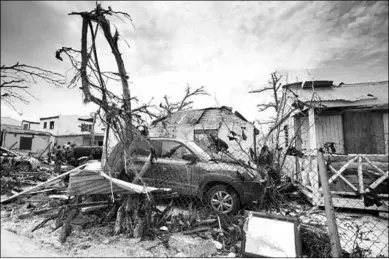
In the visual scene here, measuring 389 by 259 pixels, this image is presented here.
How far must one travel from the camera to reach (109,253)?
2570mm

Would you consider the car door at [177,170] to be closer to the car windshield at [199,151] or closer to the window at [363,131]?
the car windshield at [199,151]

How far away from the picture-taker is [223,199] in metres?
4.45

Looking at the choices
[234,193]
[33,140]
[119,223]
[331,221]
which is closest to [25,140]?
[33,140]

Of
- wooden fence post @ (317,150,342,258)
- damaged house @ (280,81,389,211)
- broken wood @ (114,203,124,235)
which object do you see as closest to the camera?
wooden fence post @ (317,150,342,258)

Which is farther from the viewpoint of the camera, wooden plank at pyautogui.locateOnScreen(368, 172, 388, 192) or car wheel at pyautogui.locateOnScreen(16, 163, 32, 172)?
car wheel at pyautogui.locateOnScreen(16, 163, 32, 172)

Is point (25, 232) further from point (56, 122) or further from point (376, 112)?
point (56, 122)

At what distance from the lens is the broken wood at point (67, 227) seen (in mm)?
2904

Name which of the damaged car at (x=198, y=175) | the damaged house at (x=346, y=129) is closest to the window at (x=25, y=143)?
the damaged car at (x=198, y=175)

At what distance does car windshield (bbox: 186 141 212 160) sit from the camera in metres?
4.92

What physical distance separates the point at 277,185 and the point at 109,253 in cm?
230

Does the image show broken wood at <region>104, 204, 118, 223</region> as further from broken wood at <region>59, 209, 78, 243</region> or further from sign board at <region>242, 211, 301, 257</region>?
sign board at <region>242, 211, 301, 257</region>

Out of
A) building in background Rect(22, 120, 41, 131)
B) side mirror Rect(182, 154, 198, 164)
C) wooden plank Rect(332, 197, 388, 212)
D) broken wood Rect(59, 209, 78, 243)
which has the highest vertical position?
building in background Rect(22, 120, 41, 131)

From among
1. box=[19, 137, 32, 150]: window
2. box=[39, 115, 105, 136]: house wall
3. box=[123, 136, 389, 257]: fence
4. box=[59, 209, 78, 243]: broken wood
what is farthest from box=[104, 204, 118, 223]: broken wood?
box=[39, 115, 105, 136]: house wall

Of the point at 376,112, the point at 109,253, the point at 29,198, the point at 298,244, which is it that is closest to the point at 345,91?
the point at 376,112
